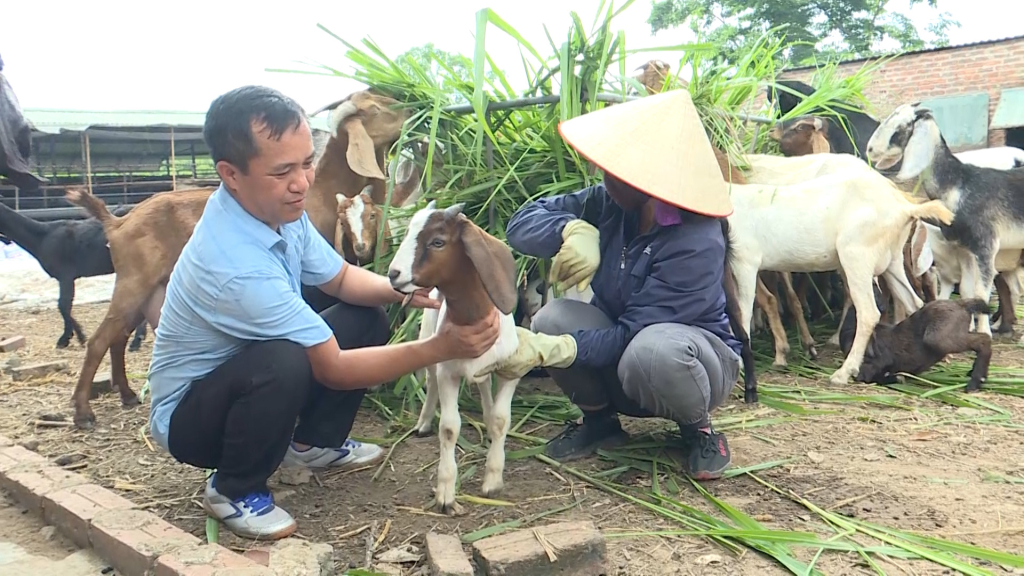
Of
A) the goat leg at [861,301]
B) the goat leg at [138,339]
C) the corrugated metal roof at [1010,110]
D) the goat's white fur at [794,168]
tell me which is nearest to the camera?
the goat leg at [861,301]

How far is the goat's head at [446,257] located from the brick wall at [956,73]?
1298cm

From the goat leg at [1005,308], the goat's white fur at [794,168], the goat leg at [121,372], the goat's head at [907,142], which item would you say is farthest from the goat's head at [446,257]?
the goat leg at [1005,308]

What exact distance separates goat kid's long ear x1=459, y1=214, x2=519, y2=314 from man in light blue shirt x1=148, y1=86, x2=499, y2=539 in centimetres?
13

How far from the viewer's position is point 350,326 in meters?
2.94

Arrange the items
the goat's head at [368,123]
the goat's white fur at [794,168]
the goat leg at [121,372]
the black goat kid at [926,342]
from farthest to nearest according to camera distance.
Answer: the goat's white fur at [794,168] < the goat's head at [368,123] < the black goat kid at [926,342] < the goat leg at [121,372]

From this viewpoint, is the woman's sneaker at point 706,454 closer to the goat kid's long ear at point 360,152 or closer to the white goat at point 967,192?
the goat kid's long ear at point 360,152

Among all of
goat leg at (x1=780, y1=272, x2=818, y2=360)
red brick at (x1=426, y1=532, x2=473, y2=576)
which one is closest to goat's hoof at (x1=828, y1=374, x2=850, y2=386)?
goat leg at (x1=780, y1=272, x2=818, y2=360)

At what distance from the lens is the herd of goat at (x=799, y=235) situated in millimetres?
3795

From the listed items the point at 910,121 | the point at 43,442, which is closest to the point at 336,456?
the point at 43,442

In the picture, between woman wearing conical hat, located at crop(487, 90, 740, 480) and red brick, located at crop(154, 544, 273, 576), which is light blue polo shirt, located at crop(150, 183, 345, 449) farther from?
woman wearing conical hat, located at crop(487, 90, 740, 480)

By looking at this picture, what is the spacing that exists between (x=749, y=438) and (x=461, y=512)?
1.31 meters

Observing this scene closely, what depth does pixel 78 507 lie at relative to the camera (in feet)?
8.13

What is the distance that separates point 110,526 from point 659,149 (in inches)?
80.1

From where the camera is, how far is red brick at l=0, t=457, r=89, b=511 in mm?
2664
